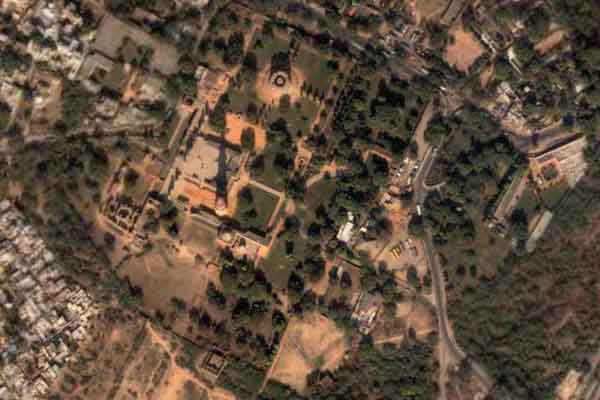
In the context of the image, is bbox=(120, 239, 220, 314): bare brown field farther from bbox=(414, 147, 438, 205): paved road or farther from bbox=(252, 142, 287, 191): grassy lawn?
bbox=(414, 147, 438, 205): paved road

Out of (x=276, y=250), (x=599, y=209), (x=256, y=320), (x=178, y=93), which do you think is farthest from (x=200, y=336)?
(x=599, y=209)

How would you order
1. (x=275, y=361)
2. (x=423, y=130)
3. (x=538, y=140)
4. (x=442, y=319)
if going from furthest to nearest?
(x=538, y=140)
(x=442, y=319)
(x=423, y=130)
(x=275, y=361)

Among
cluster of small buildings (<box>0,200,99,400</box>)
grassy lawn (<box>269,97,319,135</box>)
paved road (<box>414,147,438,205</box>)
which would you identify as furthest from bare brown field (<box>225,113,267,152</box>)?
cluster of small buildings (<box>0,200,99,400</box>)

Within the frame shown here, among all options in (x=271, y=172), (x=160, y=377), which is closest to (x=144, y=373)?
(x=160, y=377)

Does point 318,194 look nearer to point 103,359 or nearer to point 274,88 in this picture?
point 274,88

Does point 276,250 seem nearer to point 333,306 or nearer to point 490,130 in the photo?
point 333,306
